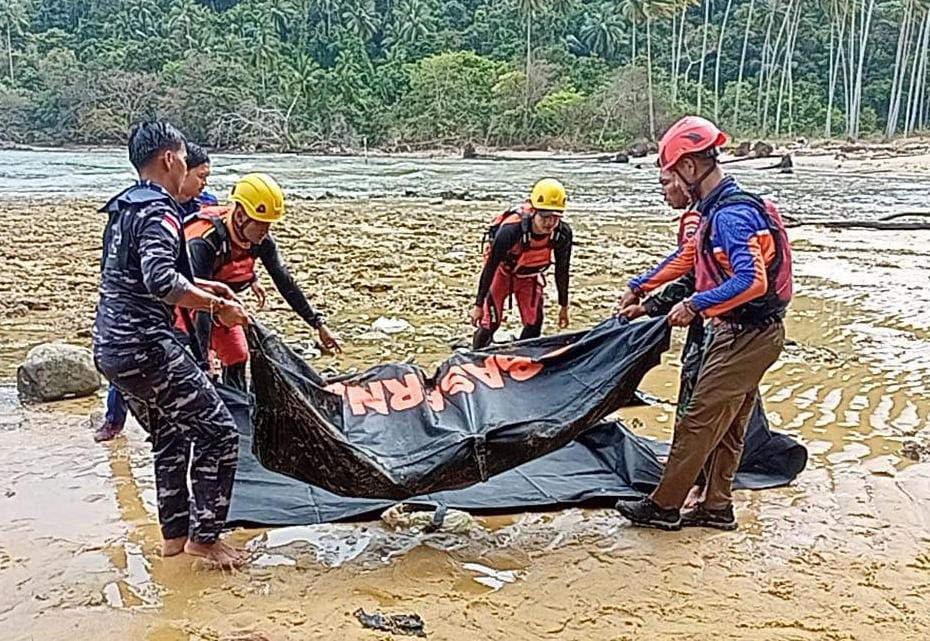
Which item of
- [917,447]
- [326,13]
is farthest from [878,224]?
[326,13]

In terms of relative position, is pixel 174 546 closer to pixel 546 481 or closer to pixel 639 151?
pixel 546 481

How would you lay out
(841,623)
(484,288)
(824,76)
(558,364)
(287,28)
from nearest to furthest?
1. (841,623)
2. (558,364)
3. (484,288)
4. (824,76)
5. (287,28)

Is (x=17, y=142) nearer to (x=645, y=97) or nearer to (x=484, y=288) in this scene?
(x=645, y=97)

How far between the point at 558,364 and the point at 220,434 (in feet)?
5.61

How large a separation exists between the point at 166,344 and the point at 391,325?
5.50 meters

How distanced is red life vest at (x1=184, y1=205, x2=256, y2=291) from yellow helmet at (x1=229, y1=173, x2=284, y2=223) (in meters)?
0.33

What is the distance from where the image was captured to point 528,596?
4.02 meters

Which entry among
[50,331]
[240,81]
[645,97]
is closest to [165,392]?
[50,331]

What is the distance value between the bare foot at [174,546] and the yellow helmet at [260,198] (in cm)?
168

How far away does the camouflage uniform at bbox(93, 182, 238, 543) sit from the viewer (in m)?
3.77

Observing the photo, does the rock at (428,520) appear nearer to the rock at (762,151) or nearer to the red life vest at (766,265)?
the red life vest at (766,265)

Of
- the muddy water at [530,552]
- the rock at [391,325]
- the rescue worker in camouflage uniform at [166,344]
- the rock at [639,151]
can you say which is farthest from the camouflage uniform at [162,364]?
the rock at [639,151]

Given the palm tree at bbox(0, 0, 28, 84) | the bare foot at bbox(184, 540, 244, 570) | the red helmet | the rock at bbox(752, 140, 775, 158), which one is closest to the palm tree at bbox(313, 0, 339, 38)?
the palm tree at bbox(0, 0, 28, 84)

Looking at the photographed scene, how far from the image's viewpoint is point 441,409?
4.79m
